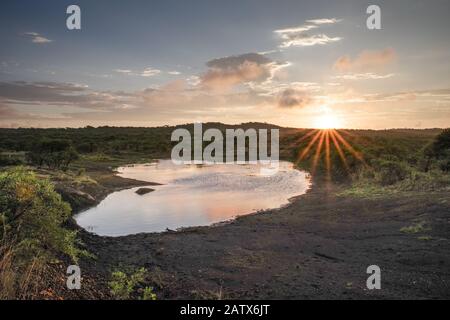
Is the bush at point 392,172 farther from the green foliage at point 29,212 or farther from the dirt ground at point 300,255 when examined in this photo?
the green foliage at point 29,212

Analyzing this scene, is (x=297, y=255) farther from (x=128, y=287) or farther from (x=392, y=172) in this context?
(x=392, y=172)

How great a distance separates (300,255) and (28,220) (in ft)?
26.6

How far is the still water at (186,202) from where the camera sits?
18531 mm

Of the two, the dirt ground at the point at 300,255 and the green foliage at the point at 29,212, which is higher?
the green foliage at the point at 29,212

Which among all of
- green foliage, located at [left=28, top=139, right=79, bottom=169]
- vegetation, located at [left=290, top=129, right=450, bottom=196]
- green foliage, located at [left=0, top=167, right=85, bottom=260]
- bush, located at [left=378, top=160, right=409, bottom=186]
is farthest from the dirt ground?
green foliage, located at [left=28, top=139, right=79, bottom=169]

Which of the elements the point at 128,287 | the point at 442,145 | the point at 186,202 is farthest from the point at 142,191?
the point at 442,145

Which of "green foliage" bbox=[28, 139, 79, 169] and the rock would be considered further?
"green foliage" bbox=[28, 139, 79, 169]

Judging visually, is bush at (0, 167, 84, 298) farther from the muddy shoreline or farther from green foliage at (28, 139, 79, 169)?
green foliage at (28, 139, 79, 169)

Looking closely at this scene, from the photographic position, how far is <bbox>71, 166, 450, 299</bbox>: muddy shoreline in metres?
8.89

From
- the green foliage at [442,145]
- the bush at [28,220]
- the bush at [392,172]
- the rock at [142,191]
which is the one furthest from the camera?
the green foliage at [442,145]

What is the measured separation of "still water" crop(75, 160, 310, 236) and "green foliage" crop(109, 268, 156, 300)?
7522 mm

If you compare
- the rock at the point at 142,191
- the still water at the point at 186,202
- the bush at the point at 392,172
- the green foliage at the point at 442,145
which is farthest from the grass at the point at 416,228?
the green foliage at the point at 442,145

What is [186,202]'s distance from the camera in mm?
24281

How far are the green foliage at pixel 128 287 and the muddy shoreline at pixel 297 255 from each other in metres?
0.22
